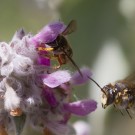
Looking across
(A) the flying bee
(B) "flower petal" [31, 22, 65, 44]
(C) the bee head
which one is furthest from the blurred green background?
(B) "flower petal" [31, 22, 65, 44]

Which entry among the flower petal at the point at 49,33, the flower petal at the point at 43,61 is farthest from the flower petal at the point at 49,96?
the flower petal at the point at 49,33

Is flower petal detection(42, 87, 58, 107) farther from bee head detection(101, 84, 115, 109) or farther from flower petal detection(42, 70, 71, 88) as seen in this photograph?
bee head detection(101, 84, 115, 109)

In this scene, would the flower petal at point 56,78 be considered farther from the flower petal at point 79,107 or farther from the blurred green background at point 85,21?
the blurred green background at point 85,21

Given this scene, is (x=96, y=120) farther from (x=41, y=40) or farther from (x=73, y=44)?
(x=41, y=40)

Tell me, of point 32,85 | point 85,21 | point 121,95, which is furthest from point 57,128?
point 85,21

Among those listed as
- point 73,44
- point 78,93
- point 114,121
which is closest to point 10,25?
point 73,44
